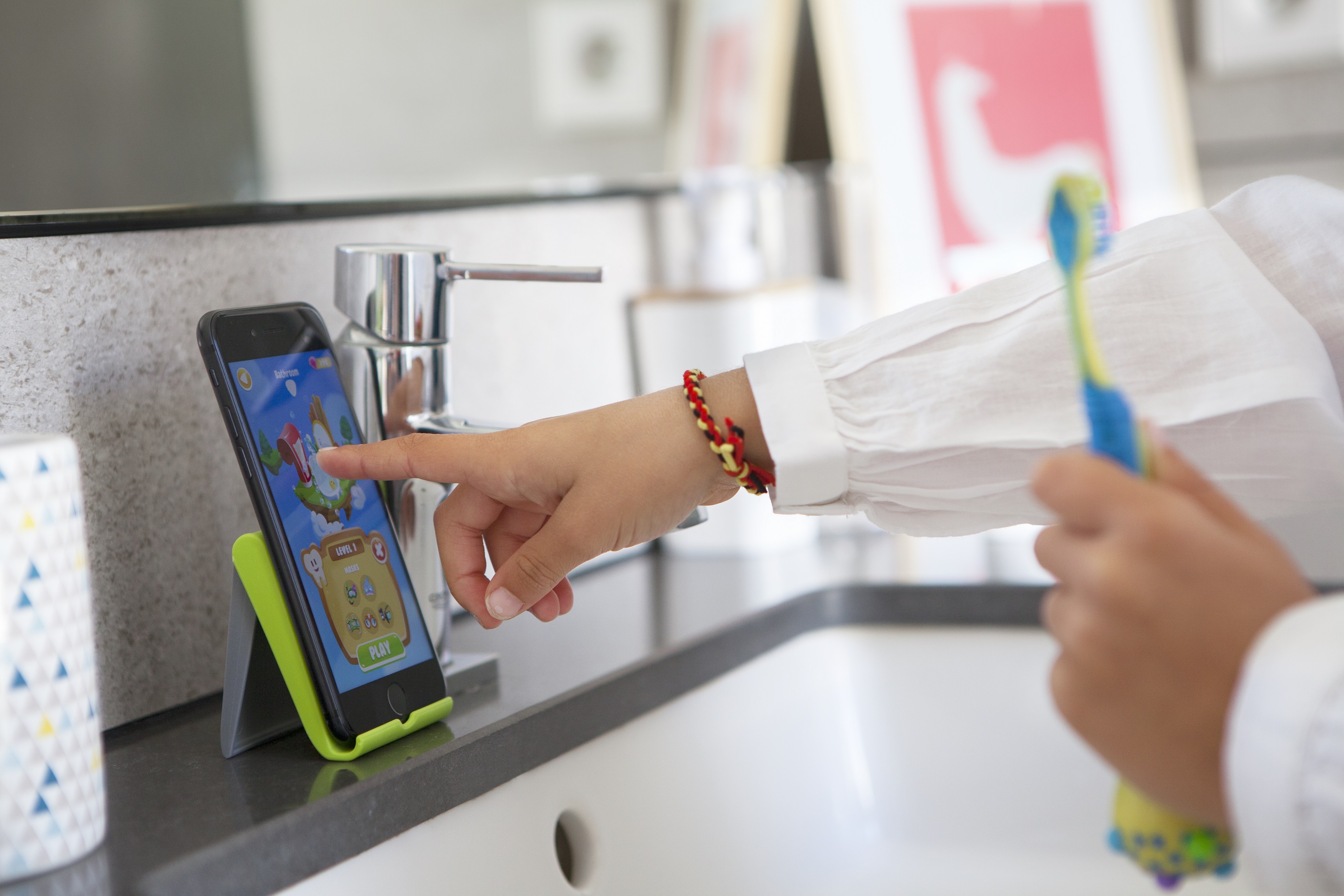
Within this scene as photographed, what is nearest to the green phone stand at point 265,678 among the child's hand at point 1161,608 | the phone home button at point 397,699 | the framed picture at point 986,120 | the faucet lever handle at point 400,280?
the phone home button at point 397,699

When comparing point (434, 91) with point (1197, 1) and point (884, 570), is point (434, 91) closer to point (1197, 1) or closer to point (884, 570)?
point (884, 570)

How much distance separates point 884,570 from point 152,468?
1.41 feet

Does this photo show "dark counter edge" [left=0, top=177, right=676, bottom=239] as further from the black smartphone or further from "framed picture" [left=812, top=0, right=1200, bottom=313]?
"framed picture" [left=812, top=0, right=1200, bottom=313]

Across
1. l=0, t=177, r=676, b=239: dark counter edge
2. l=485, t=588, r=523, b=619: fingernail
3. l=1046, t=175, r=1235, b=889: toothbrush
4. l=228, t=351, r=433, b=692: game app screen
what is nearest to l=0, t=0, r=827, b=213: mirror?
l=0, t=177, r=676, b=239: dark counter edge

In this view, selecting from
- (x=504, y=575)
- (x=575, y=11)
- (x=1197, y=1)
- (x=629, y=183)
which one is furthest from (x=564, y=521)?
(x=1197, y=1)

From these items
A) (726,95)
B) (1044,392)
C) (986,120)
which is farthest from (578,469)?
(986,120)

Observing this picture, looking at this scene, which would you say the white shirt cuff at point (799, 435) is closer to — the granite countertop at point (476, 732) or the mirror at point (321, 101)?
the granite countertop at point (476, 732)

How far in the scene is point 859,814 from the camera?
0.68m

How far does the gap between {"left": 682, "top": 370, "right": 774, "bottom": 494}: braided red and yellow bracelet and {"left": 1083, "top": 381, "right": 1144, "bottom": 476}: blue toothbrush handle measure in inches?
7.5

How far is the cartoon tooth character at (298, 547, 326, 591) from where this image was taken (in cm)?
46

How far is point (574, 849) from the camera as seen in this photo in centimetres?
54

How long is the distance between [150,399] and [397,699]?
0.18 m

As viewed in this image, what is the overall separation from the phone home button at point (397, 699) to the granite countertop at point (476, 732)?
0.01 m

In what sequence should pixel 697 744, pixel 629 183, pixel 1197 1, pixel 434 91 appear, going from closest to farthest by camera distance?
pixel 697 744 < pixel 434 91 < pixel 629 183 < pixel 1197 1
